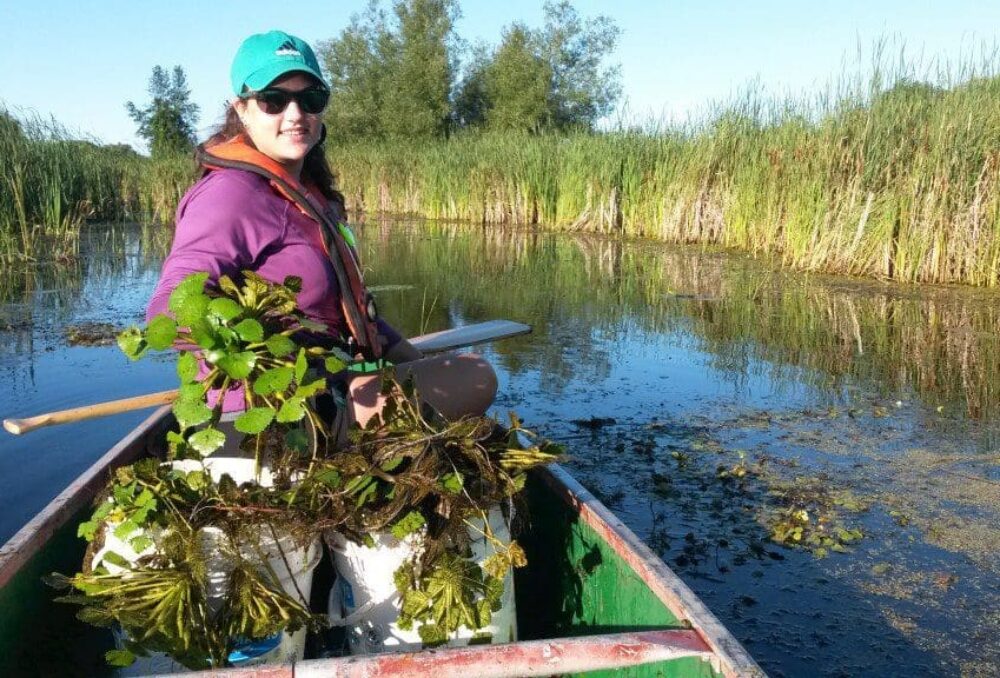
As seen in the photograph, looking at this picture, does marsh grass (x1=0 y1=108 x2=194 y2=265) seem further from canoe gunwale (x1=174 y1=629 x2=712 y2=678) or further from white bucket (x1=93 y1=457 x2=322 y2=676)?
canoe gunwale (x1=174 y1=629 x2=712 y2=678)

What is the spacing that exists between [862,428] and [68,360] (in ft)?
17.2

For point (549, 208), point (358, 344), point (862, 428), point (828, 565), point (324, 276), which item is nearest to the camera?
point (324, 276)

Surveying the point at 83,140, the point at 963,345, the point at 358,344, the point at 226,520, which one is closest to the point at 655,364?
the point at 963,345

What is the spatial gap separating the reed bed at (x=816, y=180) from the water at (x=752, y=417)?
0.53m

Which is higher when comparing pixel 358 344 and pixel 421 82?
pixel 421 82

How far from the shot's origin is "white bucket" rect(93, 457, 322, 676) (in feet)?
5.82

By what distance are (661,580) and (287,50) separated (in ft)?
5.57

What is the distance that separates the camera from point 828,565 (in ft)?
9.92

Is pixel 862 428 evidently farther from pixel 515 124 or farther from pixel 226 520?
pixel 515 124

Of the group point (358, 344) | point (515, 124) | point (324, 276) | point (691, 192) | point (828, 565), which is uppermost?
point (515, 124)

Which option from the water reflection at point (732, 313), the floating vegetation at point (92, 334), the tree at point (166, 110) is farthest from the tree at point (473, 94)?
the floating vegetation at point (92, 334)

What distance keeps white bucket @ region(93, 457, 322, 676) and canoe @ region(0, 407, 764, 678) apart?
0.85ft

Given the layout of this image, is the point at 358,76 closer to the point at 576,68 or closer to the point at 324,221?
the point at 576,68

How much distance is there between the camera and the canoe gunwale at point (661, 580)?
151 cm
